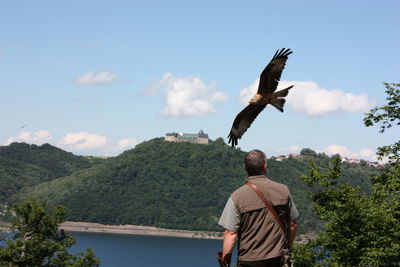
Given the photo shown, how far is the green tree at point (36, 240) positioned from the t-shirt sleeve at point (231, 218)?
35.0m

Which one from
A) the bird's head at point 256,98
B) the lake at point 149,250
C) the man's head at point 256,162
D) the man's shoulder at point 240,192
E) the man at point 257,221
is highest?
the bird's head at point 256,98

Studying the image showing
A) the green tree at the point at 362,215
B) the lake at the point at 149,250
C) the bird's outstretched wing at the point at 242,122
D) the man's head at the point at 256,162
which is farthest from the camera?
the lake at the point at 149,250

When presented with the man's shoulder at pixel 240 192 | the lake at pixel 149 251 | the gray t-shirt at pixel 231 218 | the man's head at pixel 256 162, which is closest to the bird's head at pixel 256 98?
the man's head at pixel 256 162

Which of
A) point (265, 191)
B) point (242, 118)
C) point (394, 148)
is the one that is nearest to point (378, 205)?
point (394, 148)

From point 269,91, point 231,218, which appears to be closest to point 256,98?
point 269,91

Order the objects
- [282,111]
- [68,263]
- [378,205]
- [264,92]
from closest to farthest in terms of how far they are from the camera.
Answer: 1. [282,111]
2. [264,92]
3. [378,205]
4. [68,263]

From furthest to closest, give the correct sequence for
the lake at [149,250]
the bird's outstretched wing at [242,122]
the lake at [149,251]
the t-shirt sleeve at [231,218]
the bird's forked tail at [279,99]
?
the lake at [149,250], the lake at [149,251], the bird's outstretched wing at [242,122], the bird's forked tail at [279,99], the t-shirt sleeve at [231,218]

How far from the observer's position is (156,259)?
145m

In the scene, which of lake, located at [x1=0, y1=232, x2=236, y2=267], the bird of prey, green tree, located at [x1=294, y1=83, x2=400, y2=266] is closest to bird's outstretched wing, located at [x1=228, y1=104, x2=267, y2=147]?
the bird of prey

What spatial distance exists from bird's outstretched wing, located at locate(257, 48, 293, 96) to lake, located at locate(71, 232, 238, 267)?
411ft

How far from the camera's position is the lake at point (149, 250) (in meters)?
138

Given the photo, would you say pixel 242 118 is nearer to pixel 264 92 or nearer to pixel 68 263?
pixel 264 92

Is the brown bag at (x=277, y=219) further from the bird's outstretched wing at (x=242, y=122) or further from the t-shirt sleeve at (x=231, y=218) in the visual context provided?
the bird's outstretched wing at (x=242, y=122)

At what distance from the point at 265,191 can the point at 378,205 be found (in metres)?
20.8
